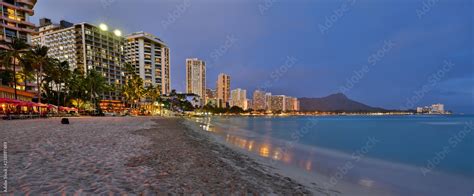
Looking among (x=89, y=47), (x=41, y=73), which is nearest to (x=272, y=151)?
(x=41, y=73)

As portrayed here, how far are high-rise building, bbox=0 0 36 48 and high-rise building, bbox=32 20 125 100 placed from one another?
70.1 m

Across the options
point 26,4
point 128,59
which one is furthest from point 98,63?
point 26,4

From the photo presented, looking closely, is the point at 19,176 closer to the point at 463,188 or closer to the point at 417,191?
the point at 417,191

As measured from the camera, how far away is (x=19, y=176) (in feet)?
19.9

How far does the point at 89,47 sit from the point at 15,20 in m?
81.6

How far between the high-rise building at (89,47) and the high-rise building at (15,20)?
70.1 metres

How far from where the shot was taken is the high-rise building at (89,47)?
151 metres

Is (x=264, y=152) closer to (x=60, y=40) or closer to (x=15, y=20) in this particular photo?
(x=15, y=20)

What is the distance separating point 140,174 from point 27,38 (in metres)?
103

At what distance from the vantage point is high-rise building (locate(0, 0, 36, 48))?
73.0 meters

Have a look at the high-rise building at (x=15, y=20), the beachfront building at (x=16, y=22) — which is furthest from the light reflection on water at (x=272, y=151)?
the high-rise building at (x=15, y=20)

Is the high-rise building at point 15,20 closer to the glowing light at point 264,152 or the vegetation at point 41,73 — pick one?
the vegetation at point 41,73

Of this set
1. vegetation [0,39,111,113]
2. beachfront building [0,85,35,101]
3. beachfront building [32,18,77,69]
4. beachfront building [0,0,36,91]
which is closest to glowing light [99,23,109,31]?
beachfront building [32,18,77,69]

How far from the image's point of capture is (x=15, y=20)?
249 ft
